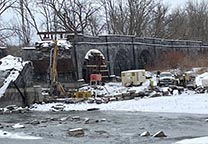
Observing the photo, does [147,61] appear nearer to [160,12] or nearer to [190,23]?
[160,12]

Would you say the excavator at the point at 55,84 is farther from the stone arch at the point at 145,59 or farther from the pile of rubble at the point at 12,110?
the stone arch at the point at 145,59

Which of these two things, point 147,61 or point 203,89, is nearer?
point 203,89

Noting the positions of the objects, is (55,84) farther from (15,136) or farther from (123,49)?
(15,136)

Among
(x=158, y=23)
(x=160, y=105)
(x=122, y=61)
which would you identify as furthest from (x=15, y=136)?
(x=158, y=23)

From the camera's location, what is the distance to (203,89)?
140 feet

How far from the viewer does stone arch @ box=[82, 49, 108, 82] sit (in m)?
59.7

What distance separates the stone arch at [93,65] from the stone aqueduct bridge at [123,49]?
50 cm

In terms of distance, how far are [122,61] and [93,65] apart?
717cm

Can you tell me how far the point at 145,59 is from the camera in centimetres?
7081

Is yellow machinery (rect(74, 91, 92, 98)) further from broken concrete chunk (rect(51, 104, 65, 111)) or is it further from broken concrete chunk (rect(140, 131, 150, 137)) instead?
broken concrete chunk (rect(140, 131, 150, 137))

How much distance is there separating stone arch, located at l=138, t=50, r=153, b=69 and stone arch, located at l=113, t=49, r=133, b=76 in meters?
2.64

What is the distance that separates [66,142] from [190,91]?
25.6 m

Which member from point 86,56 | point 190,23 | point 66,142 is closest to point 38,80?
point 86,56

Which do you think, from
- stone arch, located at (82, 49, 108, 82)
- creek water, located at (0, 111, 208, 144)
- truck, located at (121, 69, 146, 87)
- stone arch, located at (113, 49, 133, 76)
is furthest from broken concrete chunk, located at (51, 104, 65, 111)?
stone arch, located at (113, 49, 133, 76)
